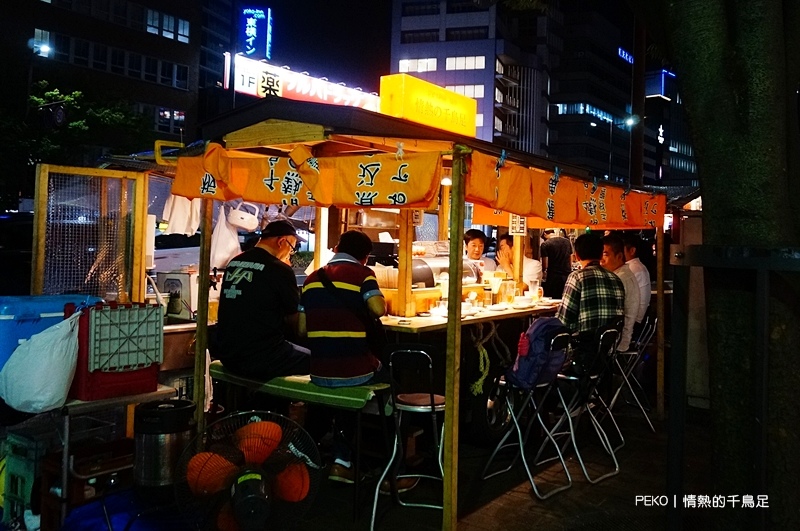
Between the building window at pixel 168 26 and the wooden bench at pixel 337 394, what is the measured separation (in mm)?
40986

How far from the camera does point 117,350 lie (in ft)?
15.9

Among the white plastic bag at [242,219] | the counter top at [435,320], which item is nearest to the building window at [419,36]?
the white plastic bag at [242,219]

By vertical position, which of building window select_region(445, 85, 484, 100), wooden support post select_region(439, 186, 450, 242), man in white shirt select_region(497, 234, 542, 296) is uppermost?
building window select_region(445, 85, 484, 100)

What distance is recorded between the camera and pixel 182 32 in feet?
137

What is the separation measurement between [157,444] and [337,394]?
1.40 m

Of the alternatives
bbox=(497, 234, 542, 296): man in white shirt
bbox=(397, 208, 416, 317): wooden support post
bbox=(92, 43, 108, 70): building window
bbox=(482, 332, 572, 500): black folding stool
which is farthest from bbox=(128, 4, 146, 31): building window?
bbox=(482, 332, 572, 500): black folding stool

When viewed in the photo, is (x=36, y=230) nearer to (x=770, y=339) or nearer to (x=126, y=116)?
(x=770, y=339)

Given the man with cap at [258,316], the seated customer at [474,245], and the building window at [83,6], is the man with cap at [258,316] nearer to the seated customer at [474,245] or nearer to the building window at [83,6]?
the seated customer at [474,245]

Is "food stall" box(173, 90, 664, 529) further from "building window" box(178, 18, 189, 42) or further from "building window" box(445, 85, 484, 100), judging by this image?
"building window" box(445, 85, 484, 100)

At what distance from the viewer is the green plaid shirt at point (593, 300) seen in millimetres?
6613

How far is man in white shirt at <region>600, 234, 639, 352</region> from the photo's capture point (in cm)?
769

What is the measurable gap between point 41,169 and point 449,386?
4419 millimetres

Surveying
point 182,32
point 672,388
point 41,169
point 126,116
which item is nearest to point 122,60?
point 182,32

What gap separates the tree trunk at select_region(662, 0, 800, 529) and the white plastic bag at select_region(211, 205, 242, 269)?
19.3 feet
